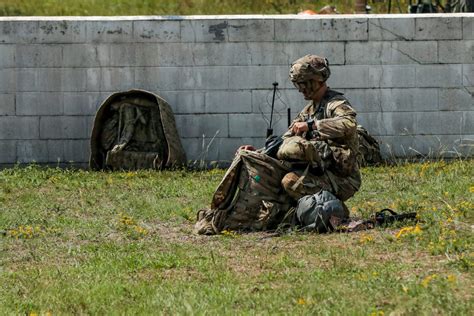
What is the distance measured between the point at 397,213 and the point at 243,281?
2.54 metres

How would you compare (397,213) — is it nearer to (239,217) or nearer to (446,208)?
(446,208)

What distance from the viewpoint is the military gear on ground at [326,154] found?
920 cm

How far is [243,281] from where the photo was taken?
749 centimetres

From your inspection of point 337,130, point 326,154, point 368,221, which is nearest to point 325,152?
point 326,154

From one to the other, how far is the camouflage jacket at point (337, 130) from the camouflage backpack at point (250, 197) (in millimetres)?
349

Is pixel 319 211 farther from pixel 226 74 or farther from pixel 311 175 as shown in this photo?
pixel 226 74

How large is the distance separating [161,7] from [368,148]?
8.52 meters

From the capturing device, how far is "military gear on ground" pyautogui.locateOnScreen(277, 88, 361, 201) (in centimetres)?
920

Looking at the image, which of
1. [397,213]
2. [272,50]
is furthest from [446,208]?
[272,50]

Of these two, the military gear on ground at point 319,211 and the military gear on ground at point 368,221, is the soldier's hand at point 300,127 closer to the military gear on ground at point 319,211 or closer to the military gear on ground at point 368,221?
the military gear on ground at point 319,211

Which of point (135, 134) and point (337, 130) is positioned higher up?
point (337, 130)

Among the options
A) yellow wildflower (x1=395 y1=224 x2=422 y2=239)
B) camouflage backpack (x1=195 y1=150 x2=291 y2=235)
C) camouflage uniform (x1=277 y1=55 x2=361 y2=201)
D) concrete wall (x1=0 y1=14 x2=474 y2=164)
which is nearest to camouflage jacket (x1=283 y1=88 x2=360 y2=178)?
camouflage uniform (x1=277 y1=55 x2=361 y2=201)

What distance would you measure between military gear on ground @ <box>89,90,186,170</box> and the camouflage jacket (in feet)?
15.2

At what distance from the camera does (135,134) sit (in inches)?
558
